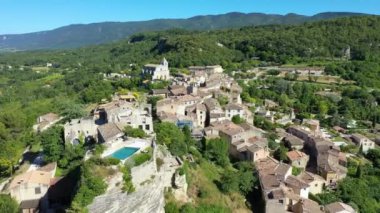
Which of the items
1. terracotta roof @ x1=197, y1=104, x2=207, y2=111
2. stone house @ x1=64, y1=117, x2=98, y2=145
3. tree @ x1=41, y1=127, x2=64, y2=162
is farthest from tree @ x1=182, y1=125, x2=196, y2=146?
tree @ x1=41, y1=127, x2=64, y2=162

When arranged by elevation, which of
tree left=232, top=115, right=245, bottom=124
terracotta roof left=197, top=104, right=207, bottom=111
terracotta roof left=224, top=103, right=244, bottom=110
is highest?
terracotta roof left=197, top=104, right=207, bottom=111

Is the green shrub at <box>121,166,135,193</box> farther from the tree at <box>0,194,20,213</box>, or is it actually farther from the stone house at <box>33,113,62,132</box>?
the stone house at <box>33,113,62,132</box>

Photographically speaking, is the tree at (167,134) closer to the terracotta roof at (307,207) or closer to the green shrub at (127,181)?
the green shrub at (127,181)

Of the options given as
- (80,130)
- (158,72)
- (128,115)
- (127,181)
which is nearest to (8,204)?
(80,130)

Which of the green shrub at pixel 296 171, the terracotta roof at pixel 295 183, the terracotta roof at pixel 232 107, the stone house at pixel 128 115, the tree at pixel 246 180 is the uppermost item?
the stone house at pixel 128 115

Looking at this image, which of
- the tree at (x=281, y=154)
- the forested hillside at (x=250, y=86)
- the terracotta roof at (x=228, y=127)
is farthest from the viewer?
the terracotta roof at (x=228, y=127)

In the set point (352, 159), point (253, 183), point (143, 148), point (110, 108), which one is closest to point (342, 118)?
point (352, 159)

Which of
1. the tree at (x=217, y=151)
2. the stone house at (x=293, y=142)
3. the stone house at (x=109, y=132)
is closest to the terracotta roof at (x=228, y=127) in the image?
the tree at (x=217, y=151)
